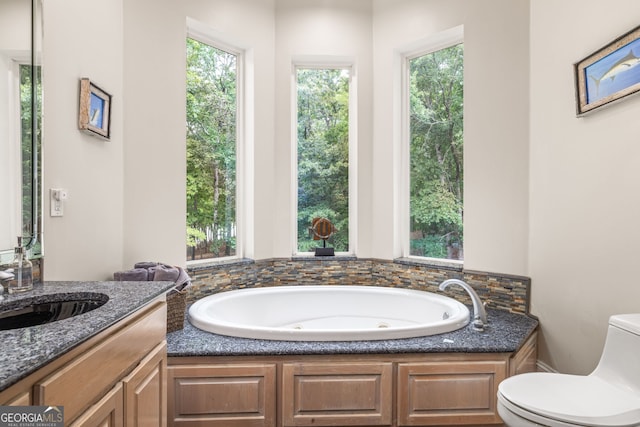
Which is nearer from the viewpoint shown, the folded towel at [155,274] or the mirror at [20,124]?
the mirror at [20,124]

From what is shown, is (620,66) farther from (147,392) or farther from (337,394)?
→ (147,392)

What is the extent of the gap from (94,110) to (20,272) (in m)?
0.92

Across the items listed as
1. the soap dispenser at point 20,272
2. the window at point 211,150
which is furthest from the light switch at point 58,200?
the window at point 211,150

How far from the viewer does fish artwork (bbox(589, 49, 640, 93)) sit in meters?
1.64

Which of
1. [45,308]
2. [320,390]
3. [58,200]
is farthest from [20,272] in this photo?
[320,390]

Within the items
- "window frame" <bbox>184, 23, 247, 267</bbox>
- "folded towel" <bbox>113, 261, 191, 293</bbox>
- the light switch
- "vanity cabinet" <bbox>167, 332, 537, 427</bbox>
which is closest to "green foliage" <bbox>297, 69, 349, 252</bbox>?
"window frame" <bbox>184, 23, 247, 267</bbox>

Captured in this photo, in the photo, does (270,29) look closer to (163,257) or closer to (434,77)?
(434,77)

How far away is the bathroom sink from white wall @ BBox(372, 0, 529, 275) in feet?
7.45

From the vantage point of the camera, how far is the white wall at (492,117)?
7.97ft

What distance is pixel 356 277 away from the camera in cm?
310

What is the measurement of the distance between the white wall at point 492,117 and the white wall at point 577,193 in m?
0.09

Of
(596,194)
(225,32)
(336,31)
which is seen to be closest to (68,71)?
(225,32)

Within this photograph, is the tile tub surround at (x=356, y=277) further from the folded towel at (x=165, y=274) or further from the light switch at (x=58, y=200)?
the light switch at (x=58, y=200)

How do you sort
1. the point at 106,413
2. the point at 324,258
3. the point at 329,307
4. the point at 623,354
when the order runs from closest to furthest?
1. the point at 106,413
2. the point at 623,354
3. the point at 329,307
4. the point at 324,258
